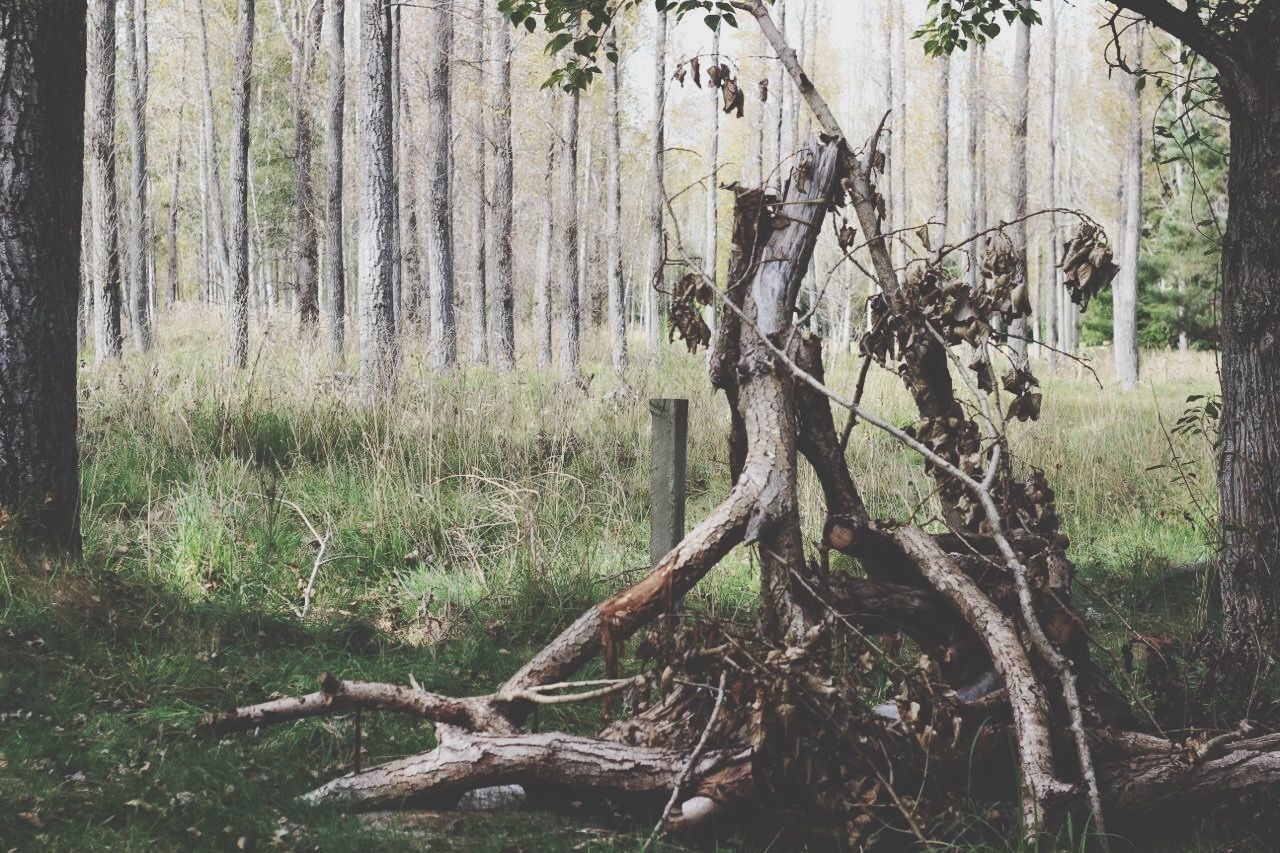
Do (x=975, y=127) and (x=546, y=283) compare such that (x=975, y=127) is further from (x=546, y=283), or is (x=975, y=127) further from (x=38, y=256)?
(x=38, y=256)

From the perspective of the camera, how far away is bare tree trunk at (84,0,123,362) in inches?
511

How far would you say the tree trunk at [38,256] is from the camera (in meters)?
4.22

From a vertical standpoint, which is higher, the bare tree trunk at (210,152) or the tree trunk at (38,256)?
the bare tree trunk at (210,152)

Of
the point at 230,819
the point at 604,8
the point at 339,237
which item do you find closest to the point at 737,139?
the point at 339,237

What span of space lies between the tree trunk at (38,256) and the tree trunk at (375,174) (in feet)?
17.6

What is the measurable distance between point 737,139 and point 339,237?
20.6 metres

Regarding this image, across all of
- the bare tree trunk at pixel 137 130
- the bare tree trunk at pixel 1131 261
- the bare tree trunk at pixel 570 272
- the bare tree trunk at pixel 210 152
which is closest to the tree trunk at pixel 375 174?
the bare tree trunk at pixel 570 272

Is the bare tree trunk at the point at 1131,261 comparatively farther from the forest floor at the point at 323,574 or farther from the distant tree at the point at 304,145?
the distant tree at the point at 304,145

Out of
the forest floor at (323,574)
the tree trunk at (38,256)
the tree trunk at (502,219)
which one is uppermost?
the tree trunk at (502,219)

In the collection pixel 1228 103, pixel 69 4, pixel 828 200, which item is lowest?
pixel 828 200

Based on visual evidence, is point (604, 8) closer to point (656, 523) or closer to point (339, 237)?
point (656, 523)

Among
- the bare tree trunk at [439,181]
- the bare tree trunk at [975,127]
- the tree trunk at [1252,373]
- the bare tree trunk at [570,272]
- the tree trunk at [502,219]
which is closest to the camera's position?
the tree trunk at [1252,373]

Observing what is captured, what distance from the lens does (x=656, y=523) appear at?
4750 millimetres

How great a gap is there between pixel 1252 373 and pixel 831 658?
2353mm
